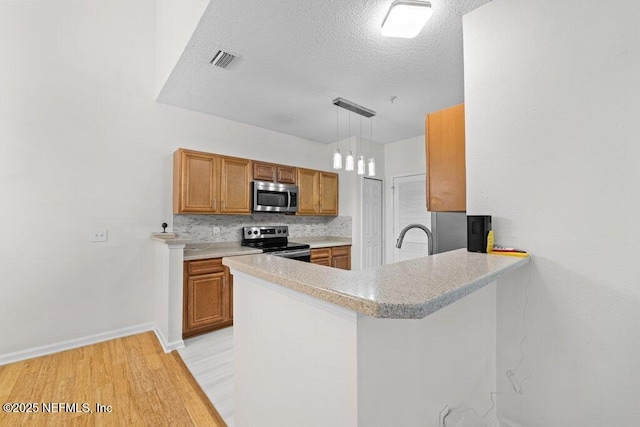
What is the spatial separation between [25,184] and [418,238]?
482 cm

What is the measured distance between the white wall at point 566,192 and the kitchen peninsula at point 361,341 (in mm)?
201

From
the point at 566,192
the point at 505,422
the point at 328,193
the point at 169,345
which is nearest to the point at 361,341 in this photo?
the point at 566,192

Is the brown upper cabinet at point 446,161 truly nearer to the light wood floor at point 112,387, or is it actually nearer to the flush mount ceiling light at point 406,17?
the flush mount ceiling light at point 406,17

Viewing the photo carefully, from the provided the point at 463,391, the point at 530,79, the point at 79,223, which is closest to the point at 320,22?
the point at 530,79

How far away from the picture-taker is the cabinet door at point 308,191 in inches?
163

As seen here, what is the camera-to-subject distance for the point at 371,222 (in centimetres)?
478

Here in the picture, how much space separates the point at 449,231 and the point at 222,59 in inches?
96.4

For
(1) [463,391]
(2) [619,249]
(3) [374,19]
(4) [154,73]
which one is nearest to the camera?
(2) [619,249]

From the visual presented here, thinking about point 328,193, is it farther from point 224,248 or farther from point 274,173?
point 224,248

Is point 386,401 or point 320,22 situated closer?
point 386,401

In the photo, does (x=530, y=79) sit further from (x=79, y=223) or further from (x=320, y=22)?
(x=79, y=223)

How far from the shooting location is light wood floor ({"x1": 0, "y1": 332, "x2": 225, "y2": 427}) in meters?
1.65

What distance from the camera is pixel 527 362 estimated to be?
1383mm

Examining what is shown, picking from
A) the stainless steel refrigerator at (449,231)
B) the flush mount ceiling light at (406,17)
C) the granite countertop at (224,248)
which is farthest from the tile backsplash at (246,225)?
the flush mount ceiling light at (406,17)
